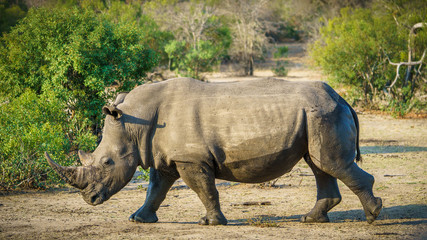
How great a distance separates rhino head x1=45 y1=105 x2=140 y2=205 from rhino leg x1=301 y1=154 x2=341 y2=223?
2347mm

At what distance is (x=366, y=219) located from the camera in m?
7.15

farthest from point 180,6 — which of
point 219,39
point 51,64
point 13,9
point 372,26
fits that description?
point 51,64

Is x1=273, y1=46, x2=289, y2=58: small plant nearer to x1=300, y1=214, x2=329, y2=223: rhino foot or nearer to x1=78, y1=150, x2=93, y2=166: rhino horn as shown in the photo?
x1=300, y1=214, x2=329, y2=223: rhino foot

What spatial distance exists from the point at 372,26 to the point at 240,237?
14329mm

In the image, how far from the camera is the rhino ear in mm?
6684

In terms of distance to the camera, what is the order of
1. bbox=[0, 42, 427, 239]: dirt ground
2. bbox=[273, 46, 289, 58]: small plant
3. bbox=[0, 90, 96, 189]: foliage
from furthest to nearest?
bbox=[273, 46, 289, 58]: small plant
bbox=[0, 90, 96, 189]: foliage
bbox=[0, 42, 427, 239]: dirt ground

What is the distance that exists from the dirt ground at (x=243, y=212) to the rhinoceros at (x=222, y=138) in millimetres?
432

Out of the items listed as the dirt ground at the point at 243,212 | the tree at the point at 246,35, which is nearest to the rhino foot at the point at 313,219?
the dirt ground at the point at 243,212

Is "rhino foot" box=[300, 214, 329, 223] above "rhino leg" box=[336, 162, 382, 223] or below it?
below

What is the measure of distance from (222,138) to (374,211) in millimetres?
2102

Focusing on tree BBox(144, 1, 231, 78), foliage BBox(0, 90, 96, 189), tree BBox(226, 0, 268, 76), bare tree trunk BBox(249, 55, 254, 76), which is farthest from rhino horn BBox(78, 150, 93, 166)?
bare tree trunk BBox(249, 55, 254, 76)

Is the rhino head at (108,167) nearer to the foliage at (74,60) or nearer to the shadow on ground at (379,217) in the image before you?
the shadow on ground at (379,217)

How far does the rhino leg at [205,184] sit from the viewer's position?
21.8 feet

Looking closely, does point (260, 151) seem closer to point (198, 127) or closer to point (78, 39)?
point (198, 127)
